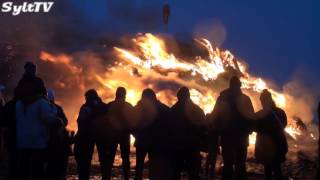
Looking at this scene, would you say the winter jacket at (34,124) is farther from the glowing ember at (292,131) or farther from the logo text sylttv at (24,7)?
the logo text sylttv at (24,7)

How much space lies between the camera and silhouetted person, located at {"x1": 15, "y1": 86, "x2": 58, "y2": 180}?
827 cm

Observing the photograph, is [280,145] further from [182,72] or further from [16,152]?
[182,72]

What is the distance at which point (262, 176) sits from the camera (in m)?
15.4

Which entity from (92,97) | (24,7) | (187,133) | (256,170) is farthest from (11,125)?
(24,7)

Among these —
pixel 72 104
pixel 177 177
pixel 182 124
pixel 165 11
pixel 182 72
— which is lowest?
pixel 177 177

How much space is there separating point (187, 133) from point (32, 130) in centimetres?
274

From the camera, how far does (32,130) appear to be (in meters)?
8.27

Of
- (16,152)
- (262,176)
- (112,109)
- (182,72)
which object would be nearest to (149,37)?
(182,72)

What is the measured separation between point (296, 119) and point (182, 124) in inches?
1071

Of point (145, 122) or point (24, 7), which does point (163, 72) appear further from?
point (145, 122)

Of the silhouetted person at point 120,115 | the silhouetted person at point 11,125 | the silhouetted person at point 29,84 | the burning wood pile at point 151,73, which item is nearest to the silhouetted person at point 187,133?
the silhouetted person at point 120,115

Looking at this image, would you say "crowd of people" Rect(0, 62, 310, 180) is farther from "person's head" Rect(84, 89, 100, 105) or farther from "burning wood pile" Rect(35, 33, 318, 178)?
"burning wood pile" Rect(35, 33, 318, 178)

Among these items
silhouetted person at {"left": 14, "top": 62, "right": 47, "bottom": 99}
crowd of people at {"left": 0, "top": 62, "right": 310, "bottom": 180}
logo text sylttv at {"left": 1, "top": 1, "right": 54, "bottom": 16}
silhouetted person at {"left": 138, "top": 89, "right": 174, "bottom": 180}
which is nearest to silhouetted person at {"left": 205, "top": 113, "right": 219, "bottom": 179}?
crowd of people at {"left": 0, "top": 62, "right": 310, "bottom": 180}

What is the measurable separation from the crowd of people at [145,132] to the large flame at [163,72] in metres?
15.8
